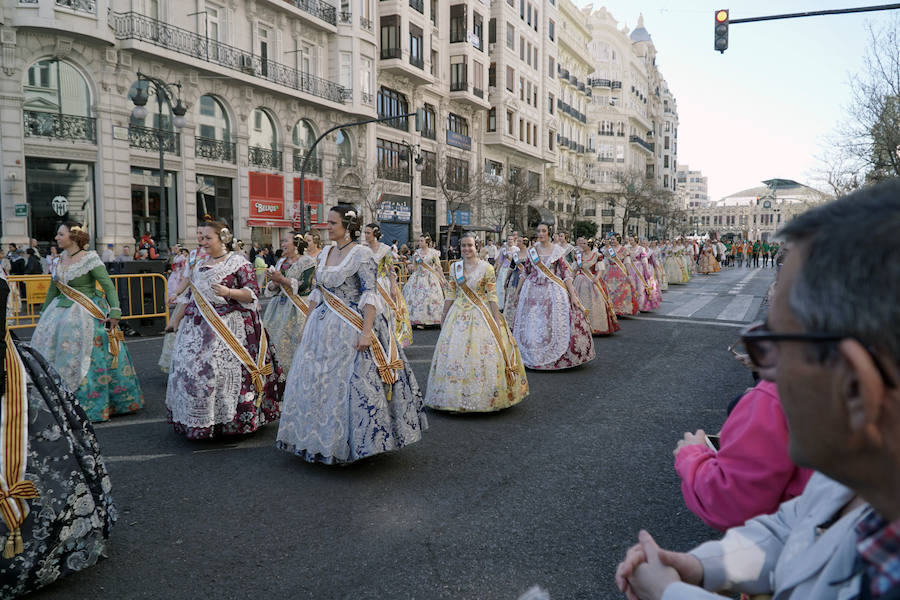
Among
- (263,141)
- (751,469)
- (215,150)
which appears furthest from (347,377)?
(263,141)

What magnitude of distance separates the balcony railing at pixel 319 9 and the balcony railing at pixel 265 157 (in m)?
6.39

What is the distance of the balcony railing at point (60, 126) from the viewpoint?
19.9 metres

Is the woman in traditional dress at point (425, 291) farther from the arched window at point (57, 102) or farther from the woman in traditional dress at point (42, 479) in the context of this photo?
the arched window at point (57, 102)

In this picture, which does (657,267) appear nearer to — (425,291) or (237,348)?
(425,291)

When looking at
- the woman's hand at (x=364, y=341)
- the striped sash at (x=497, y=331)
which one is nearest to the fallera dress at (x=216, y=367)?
the woman's hand at (x=364, y=341)

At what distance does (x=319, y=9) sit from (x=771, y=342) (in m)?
32.3

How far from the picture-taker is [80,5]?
2016cm

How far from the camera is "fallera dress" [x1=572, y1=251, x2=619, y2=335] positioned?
1208 centimetres

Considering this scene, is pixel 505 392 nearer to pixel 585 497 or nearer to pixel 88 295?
pixel 585 497

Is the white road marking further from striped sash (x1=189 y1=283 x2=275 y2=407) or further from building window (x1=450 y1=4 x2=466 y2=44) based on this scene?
building window (x1=450 y1=4 x2=466 y2=44)

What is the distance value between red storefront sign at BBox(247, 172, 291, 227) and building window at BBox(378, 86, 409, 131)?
334 inches

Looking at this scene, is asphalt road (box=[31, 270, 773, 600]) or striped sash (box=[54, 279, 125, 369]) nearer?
asphalt road (box=[31, 270, 773, 600])

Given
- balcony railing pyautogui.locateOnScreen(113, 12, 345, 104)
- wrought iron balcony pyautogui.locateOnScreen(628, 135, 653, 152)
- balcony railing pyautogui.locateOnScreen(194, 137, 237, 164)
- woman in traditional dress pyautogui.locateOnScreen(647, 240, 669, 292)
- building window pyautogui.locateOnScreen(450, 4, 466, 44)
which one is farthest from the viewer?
wrought iron balcony pyautogui.locateOnScreen(628, 135, 653, 152)

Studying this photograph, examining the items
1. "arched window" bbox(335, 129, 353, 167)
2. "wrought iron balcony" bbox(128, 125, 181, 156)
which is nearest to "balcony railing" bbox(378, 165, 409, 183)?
"arched window" bbox(335, 129, 353, 167)
